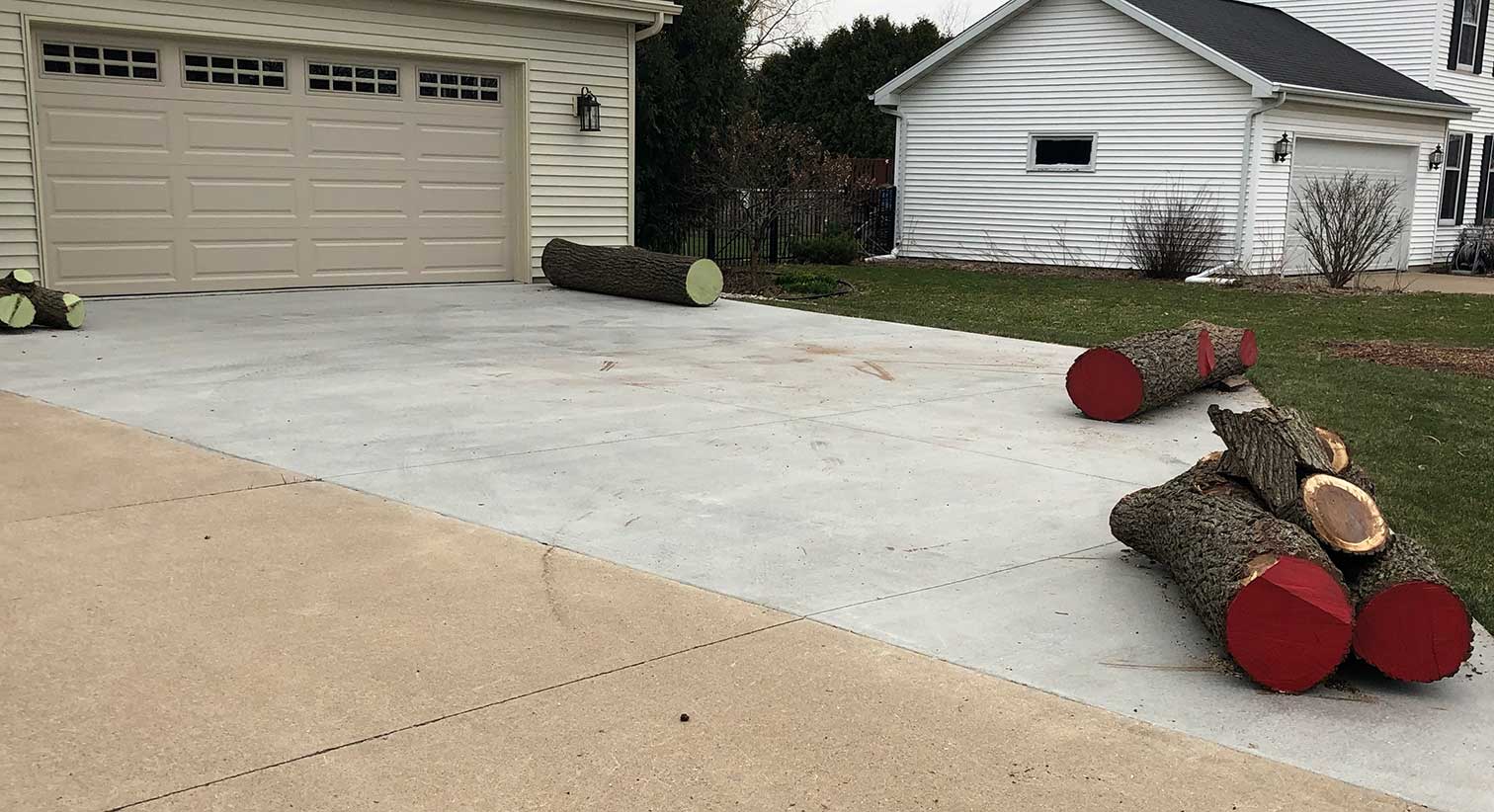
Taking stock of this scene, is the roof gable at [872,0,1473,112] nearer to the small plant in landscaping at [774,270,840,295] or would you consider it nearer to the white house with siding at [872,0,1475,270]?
the white house with siding at [872,0,1475,270]

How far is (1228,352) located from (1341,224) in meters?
10.3

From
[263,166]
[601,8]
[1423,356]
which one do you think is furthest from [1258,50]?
[263,166]

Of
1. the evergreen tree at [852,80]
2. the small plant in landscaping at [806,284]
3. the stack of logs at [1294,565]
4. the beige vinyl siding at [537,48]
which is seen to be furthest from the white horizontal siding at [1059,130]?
the stack of logs at [1294,565]

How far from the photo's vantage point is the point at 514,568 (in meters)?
4.38

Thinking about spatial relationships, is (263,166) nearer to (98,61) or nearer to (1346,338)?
(98,61)

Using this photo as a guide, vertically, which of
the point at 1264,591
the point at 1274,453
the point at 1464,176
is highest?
the point at 1464,176

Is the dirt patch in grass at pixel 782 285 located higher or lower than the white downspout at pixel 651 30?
lower

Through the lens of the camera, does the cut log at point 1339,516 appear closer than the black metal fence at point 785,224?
Yes

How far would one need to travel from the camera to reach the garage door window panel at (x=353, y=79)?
41.0 ft

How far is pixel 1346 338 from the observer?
11836 millimetres

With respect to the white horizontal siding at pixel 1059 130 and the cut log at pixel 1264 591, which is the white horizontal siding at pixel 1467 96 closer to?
the white horizontal siding at pixel 1059 130

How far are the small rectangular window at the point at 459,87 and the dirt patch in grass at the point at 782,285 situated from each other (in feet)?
11.2

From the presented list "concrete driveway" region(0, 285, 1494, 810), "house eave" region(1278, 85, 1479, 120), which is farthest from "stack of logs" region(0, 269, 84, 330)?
"house eave" region(1278, 85, 1479, 120)

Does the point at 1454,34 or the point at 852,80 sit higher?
the point at 1454,34
